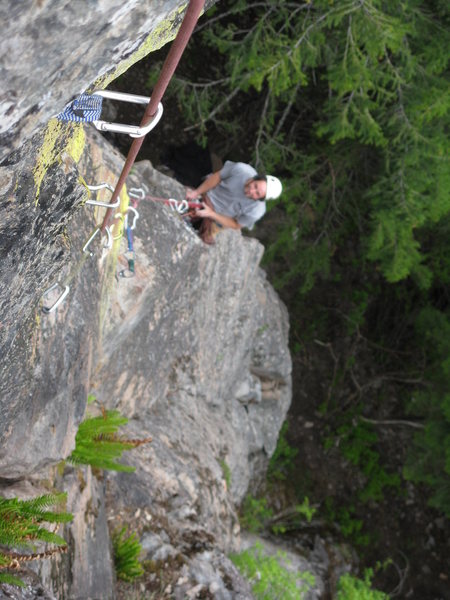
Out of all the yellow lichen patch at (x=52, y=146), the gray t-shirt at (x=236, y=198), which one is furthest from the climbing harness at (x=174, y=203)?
the yellow lichen patch at (x=52, y=146)

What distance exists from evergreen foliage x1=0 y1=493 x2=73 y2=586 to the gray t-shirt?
3336 millimetres

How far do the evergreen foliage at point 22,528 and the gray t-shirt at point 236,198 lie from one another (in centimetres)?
334

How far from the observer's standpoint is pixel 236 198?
5.72 metres

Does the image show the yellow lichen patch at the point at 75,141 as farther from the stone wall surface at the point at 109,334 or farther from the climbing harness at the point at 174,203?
the climbing harness at the point at 174,203

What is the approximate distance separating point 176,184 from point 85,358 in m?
2.42

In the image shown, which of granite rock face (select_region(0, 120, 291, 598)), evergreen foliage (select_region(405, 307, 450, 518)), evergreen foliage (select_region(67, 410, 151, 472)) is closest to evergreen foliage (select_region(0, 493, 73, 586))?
granite rock face (select_region(0, 120, 291, 598))

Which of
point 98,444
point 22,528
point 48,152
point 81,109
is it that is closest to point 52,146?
point 48,152

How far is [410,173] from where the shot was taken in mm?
7078

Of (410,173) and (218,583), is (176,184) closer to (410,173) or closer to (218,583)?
(410,173)

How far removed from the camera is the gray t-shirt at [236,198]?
568cm

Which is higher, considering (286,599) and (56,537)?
(56,537)

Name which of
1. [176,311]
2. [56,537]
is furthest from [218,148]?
[56,537]

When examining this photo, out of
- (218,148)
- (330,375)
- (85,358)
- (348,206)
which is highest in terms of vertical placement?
(85,358)

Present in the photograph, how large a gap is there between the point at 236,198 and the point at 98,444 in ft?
8.87
